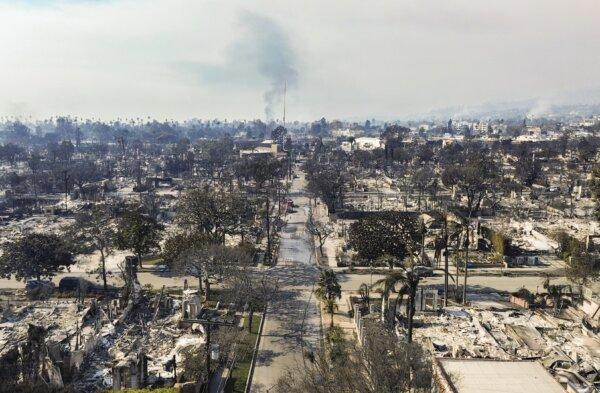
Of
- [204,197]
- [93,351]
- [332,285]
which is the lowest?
[93,351]

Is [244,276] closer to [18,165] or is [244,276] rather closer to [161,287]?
[161,287]

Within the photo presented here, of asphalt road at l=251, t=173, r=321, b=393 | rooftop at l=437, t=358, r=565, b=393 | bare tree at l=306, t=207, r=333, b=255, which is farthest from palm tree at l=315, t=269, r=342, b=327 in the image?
bare tree at l=306, t=207, r=333, b=255

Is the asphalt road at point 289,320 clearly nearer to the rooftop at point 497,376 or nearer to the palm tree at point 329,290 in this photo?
the palm tree at point 329,290

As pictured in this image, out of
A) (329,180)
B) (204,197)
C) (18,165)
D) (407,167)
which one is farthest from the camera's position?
(18,165)

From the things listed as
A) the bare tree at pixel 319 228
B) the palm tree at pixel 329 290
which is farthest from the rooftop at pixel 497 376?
the bare tree at pixel 319 228

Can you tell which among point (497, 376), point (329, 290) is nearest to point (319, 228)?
point (329, 290)

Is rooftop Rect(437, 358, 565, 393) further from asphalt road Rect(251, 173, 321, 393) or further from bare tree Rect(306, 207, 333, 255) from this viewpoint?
bare tree Rect(306, 207, 333, 255)

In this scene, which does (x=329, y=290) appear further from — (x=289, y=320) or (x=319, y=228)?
(x=319, y=228)

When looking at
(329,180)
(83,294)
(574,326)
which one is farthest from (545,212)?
(83,294)
